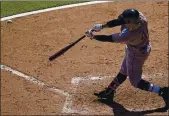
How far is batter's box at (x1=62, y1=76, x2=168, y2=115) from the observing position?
795cm

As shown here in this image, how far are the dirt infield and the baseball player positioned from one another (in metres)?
0.33

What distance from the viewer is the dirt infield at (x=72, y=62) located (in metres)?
8.15

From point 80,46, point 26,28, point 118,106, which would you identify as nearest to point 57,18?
point 26,28

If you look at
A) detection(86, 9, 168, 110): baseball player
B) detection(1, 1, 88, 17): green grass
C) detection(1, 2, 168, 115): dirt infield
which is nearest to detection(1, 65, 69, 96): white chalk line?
detection(1, 2, 168, 115): dirt infield

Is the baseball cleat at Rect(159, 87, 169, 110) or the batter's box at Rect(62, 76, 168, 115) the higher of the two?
the baseball cleat at Rect(159, 87, 169, 110)

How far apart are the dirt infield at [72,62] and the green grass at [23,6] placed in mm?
567

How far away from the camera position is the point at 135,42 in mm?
7457

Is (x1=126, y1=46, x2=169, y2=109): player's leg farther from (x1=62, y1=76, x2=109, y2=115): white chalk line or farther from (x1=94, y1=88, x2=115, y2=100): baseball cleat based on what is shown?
(x1=62, y1=76, x2=109, y2=115): white chalk line

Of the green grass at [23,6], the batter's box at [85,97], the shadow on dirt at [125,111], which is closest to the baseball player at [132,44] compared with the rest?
the shadow on dirt at [125,111]

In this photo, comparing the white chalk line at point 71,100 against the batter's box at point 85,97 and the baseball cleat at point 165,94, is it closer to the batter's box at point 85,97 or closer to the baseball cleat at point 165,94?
the batter's box at point 85,97

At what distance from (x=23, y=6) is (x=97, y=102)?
218 inches

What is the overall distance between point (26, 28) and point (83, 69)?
2.69 metres

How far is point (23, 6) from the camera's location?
12.9 metres

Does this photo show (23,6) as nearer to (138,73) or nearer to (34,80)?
(34,80)
